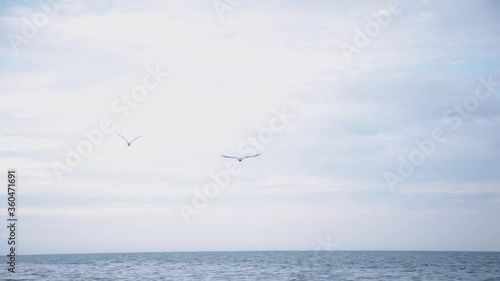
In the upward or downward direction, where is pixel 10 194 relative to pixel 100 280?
upward

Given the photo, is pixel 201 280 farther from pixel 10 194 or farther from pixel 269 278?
pixel 10 194

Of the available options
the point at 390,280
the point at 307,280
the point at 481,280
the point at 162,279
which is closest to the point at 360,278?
the point at 390,280

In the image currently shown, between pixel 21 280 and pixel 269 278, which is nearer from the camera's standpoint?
pixel 21 280

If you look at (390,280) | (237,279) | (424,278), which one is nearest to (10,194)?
(237,279)

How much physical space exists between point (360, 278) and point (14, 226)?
44453 millimetres

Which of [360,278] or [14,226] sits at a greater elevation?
[14,226]

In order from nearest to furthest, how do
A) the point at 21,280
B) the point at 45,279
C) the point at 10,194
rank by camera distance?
1. the point at 10,194
2. the point at 21,280
3. the point at 45,279

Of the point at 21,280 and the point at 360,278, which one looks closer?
the point at 21,280

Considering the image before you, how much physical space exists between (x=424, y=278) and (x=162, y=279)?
34.2 m

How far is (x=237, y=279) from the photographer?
65688mm

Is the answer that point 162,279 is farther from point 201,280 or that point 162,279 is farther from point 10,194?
point 10,194

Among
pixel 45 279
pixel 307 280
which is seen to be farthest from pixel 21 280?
pixel 307 280

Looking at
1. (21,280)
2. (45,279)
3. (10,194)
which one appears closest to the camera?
(10,194)

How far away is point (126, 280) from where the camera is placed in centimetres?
6331
